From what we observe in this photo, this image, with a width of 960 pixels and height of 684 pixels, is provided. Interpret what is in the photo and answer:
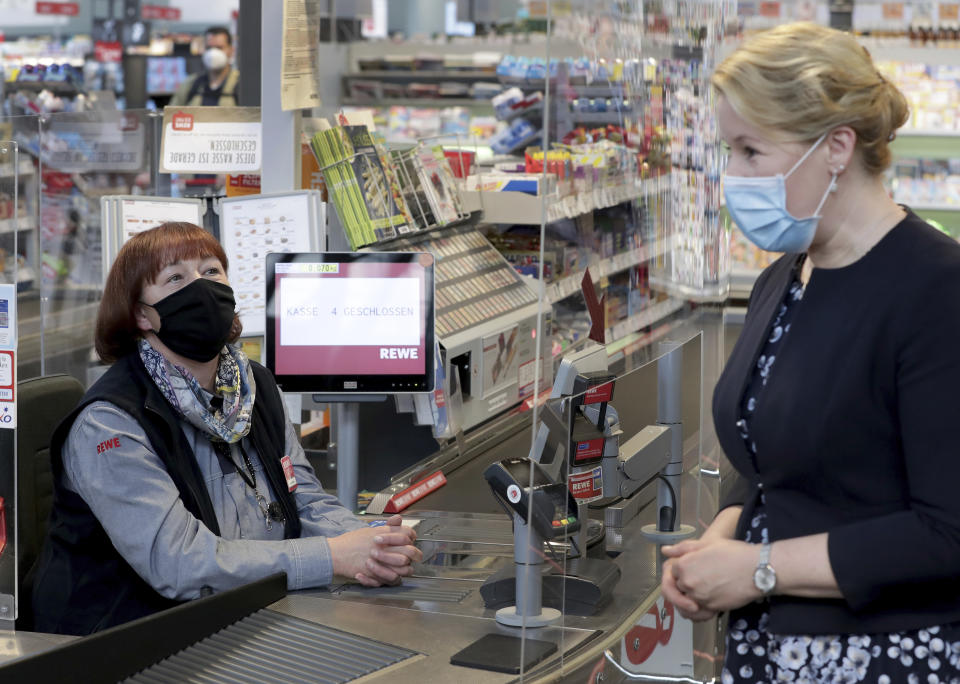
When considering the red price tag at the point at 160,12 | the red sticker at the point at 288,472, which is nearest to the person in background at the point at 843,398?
the red sticker at the point at 288,472

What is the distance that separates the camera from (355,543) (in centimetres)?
259

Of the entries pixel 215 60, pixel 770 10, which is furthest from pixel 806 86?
pixel 215 60

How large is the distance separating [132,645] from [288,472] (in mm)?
888

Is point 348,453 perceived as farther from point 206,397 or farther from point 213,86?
point 213,86

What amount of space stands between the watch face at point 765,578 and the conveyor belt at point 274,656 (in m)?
0.79

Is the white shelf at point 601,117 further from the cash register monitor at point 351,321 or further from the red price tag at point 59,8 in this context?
the red price tag at point 59,8

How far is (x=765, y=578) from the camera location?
1.57m

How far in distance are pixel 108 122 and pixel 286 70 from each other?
1.63m

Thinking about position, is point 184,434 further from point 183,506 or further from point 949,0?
point 949,0

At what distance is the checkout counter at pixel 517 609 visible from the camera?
2.03 meters

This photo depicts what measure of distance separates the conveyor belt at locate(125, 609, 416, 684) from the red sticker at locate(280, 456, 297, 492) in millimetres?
552

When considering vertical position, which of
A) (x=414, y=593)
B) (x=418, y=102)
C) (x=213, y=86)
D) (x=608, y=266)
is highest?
(x=213, y=86)

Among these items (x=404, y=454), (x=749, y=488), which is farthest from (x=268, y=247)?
(x=749, y=488)

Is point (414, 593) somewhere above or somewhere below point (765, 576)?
below
